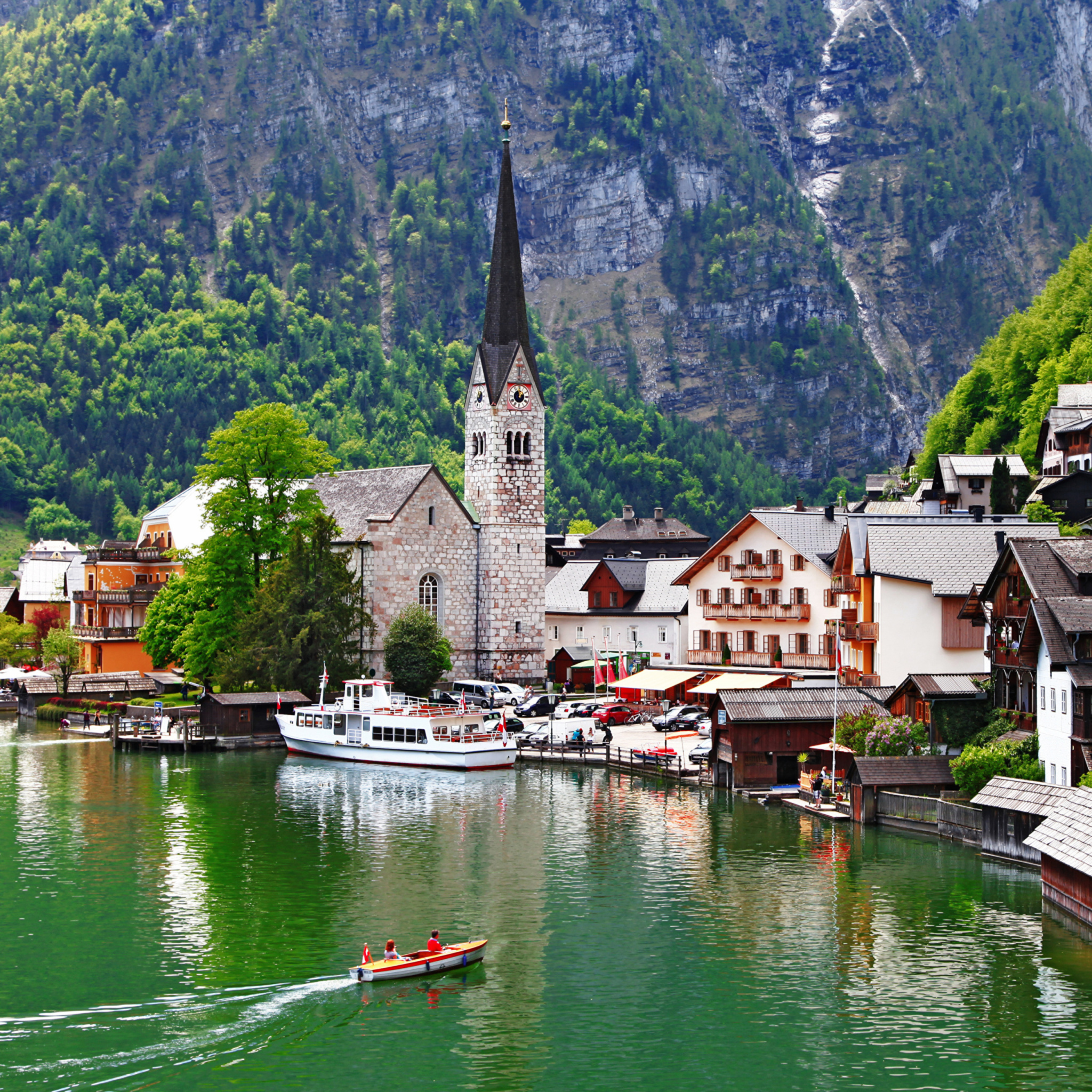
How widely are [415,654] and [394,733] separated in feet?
56.8

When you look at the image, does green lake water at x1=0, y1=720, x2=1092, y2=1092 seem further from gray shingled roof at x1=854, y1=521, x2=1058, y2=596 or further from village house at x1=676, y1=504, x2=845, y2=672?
village house at x1=676, y1=504, x2=845, y2=672

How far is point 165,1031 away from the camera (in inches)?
1465

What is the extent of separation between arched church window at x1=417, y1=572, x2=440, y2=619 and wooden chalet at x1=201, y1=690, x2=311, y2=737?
730 inches

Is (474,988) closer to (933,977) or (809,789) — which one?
(933,977)

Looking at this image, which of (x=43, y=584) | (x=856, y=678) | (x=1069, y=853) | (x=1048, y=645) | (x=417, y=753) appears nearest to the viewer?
(x=1069, y=853)

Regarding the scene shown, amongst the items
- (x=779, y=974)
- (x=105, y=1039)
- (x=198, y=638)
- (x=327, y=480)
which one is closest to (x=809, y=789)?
(x=779, y=974)

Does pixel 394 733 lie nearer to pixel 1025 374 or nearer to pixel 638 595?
pixel 638 595

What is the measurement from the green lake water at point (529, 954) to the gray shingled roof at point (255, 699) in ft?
84.0

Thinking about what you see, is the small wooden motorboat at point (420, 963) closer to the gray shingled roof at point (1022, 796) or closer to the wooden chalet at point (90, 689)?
the gray shingled roof at point (1022, 796)

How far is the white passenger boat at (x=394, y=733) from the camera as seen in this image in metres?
85.6

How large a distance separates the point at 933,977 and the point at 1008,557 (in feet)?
71.8

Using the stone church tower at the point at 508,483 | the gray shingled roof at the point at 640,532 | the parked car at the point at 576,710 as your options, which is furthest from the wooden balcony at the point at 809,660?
the gray shingled roof at the point at 640,532

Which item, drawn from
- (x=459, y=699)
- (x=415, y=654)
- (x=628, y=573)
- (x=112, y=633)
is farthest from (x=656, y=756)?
(x=112, y=633)

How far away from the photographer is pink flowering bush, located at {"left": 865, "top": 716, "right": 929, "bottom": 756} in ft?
210
